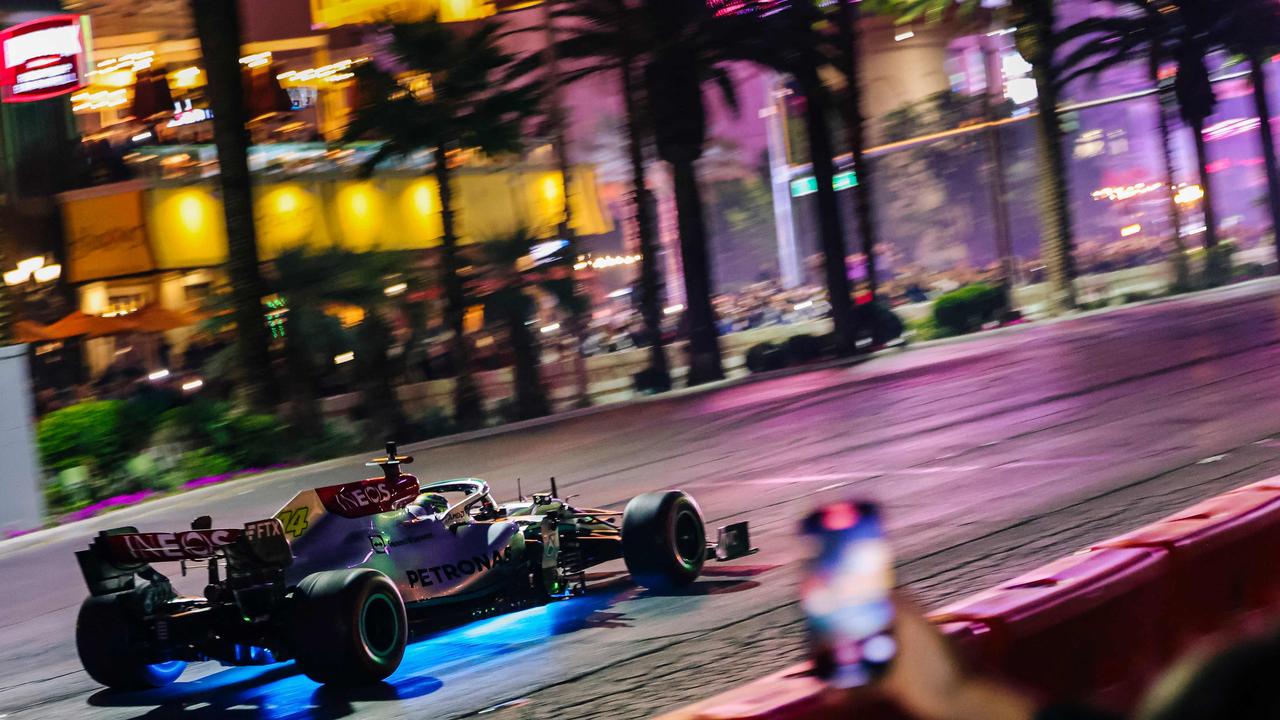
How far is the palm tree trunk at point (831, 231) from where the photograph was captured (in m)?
32.0

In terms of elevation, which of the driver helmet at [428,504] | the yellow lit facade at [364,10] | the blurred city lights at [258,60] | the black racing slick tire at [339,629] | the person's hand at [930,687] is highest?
the yellow lit facade at [364,10]

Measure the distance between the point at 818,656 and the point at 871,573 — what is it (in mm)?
205

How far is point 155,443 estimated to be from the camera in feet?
66.7

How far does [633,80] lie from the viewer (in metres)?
30.2

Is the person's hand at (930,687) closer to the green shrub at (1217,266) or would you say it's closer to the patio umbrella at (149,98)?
the patio umbrella at (149,98)

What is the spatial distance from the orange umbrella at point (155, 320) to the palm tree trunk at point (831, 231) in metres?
13.6

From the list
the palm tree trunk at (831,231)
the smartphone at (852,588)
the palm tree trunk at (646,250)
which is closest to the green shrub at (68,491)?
the palm tree trunk at (646,250)

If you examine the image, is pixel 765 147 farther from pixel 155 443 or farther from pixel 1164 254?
pixel 155 443

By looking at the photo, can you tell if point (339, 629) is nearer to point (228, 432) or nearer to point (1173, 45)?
point (228, 432)

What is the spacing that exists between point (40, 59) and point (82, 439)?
32.7ft

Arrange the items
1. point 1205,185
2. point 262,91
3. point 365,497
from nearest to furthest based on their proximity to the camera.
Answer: point 365,497, point 262,91, point 1205,185

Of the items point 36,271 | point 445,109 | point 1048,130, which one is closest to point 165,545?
point 445,109

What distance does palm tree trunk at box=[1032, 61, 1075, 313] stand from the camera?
37031 millimetres

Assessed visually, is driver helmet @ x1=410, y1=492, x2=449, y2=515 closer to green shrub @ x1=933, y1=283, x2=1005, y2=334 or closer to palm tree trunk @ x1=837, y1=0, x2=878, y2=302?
palm tree trunk @ x1=837, y1=0, x2=878, y2=302
